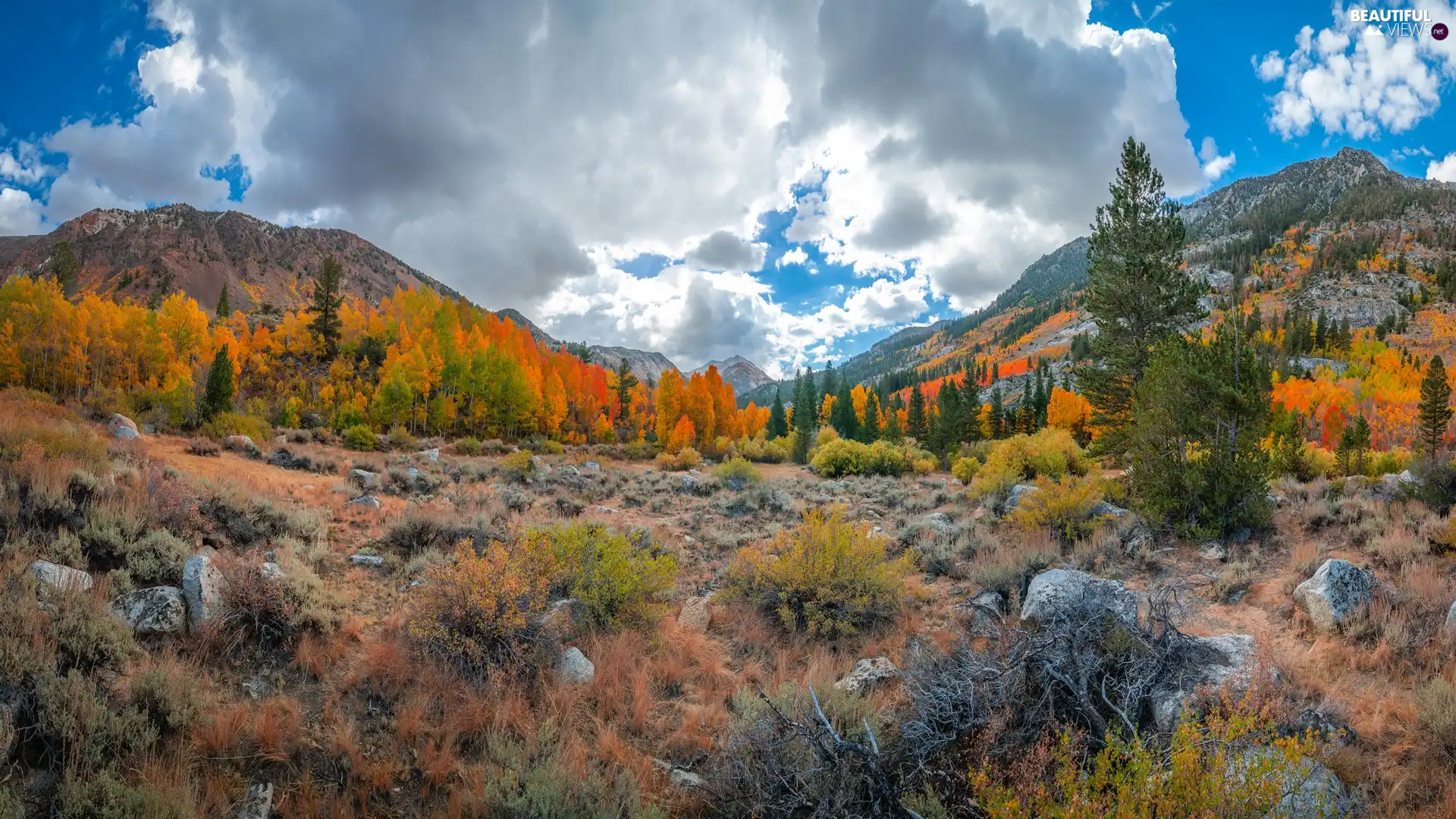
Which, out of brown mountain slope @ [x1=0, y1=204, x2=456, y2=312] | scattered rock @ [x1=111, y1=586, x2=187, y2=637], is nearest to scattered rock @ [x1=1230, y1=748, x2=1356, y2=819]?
scattered rock @ [x1=111, y1=586, x2=187, y2=637]

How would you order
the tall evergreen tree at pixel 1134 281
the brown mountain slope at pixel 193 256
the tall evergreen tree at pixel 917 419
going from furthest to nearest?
the brown mountain slope at pixel 193 256, the tall evergreen tree at pixel 917 419, the tall evergreen tree at pixel 1134 281

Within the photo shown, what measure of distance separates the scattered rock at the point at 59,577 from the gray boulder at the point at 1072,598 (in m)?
9.90

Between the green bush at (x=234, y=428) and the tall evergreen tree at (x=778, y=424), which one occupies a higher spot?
the green bush at (x=234, y=428)

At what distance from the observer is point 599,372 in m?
65.9

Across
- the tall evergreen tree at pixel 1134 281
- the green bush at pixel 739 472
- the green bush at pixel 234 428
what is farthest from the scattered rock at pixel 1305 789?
the green bush at pixel 234 428

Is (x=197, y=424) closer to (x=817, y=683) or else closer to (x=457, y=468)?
(x=457, y=468)

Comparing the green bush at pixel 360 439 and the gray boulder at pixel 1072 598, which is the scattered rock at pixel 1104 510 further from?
the green bush at pixel 360 439

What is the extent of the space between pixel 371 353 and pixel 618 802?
214 ft

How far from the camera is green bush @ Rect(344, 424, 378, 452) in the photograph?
90.4ft

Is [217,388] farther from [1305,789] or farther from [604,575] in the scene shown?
[1305,789]

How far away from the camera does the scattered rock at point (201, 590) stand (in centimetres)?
549

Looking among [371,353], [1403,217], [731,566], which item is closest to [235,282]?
[371,353]

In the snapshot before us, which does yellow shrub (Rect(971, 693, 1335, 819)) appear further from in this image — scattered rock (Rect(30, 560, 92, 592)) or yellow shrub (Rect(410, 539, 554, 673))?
scattered rock (Rect(30, 560, 92, 592))

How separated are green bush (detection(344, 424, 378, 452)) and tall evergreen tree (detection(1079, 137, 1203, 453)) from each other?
109ft
